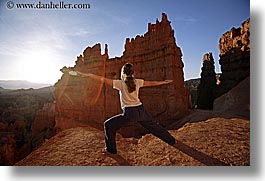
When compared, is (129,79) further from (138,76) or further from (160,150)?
(138,76)

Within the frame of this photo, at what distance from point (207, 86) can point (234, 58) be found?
6.93 ft

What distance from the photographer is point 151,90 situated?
659 cm

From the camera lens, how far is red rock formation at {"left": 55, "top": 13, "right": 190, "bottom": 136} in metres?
6.11

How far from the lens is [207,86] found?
12.2 meters

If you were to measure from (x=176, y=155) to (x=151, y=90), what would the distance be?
3591mm

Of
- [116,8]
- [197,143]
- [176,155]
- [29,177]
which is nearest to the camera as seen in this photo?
[176,155]

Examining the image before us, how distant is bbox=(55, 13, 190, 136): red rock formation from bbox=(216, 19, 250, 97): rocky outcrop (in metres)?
4.32

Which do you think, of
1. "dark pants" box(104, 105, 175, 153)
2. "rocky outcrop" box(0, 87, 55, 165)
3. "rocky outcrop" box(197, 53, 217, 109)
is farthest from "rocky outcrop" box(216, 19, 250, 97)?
"rocky outcrop" box(0, 87, 55, 165)

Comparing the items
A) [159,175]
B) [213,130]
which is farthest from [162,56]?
[159,175]

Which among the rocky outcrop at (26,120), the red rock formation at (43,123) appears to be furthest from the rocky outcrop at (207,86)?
the red rock formation at (43,123)

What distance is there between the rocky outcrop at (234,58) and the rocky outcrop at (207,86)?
54cm

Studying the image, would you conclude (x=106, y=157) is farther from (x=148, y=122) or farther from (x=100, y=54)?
(x=100, y=54)

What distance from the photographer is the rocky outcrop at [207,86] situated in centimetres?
1170

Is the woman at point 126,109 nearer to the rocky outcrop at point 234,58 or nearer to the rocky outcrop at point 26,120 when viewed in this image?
the rocky outcrop at point 234,58
